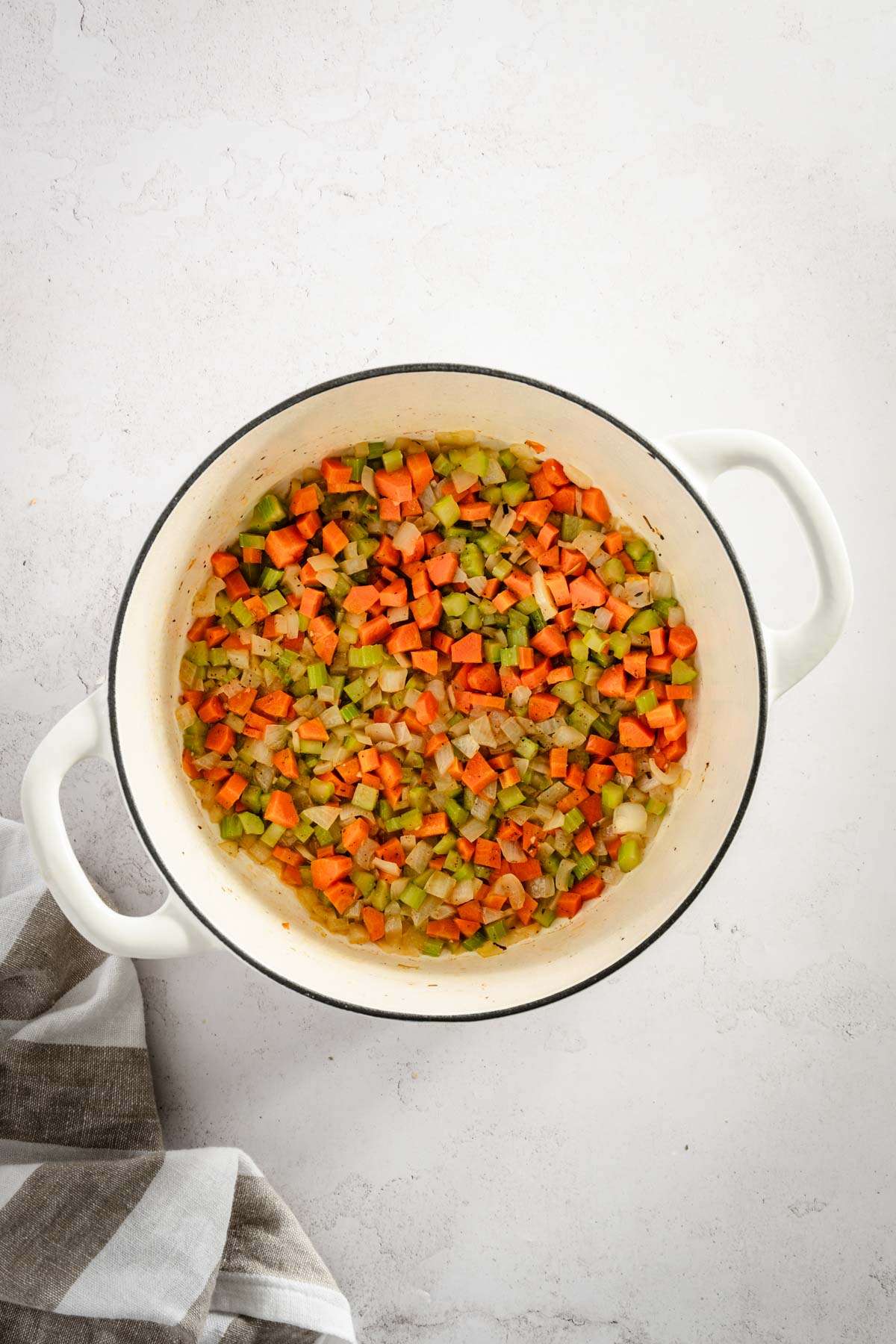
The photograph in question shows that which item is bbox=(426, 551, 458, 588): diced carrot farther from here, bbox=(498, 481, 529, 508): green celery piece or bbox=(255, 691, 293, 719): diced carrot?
bbox=(255, 691, 293, 719): diced carrot

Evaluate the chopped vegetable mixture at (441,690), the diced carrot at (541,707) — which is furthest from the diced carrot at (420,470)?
the diced carrot at (541,707)

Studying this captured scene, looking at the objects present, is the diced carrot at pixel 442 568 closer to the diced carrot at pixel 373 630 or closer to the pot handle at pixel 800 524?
the diced carrot at pixel 373 630

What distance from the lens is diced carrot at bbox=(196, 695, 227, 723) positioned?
1396 mm

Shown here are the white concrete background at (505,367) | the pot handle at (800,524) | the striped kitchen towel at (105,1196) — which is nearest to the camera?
the pot handle at (800,524)

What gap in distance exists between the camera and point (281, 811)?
1394mm

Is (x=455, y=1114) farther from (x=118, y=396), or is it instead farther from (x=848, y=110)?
(x=848, y=110)

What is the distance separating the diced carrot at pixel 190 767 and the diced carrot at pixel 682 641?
0.70 meters

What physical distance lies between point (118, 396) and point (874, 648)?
3.99ft

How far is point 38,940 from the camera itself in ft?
4.75

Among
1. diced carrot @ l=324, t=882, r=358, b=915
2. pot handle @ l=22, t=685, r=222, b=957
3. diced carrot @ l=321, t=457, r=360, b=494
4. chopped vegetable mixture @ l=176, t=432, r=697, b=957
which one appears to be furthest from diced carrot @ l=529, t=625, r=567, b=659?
pot handle @ l=22, t=685, r=222, b=957

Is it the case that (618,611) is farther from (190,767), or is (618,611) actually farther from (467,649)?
(190,767)

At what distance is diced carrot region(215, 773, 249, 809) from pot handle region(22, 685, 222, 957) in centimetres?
22

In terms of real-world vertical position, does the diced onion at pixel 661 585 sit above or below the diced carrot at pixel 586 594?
above

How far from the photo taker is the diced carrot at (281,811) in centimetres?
139
